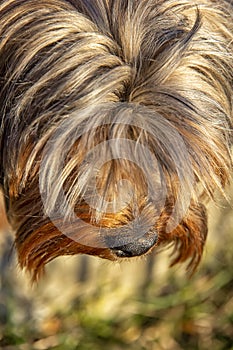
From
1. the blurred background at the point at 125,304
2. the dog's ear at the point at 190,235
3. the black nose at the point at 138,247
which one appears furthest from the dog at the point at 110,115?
the blurred background at the point at 125,304

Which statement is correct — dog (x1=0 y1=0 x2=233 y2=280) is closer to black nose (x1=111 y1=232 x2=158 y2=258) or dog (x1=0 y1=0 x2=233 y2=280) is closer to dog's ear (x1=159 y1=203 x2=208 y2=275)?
black nose (x1=111 y1=232 x2=158 y2=258)

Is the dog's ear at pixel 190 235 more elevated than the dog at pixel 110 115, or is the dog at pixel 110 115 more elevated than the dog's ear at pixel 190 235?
the dog at pixel 110 115

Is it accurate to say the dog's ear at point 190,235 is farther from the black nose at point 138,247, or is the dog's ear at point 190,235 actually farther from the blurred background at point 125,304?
the blurred background at point 125,304

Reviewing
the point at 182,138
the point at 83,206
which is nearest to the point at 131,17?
the point at 182,138

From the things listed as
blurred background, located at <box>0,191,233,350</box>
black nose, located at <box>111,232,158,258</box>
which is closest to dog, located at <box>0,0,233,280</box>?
black nose, located at <box>111,232,158,258</box>

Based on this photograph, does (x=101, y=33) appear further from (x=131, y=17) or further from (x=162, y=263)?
(x=162, y=263)

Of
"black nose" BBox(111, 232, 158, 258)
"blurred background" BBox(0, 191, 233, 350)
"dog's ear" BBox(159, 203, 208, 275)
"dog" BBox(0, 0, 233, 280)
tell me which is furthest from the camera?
"blurred background" BBox(0, 191, 233, 350)

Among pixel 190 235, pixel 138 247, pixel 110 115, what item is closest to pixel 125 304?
pixel 190 235
